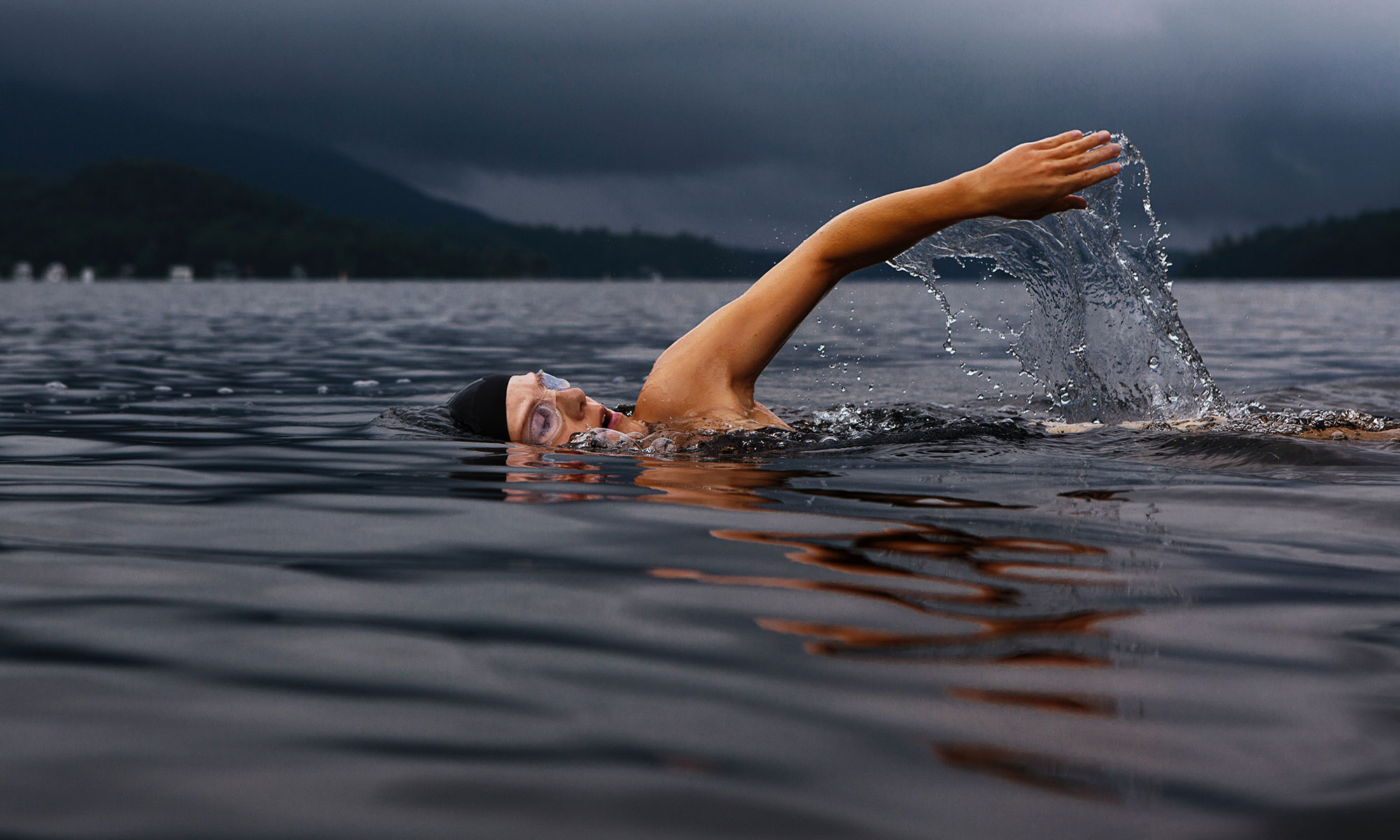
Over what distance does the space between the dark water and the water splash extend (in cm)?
120

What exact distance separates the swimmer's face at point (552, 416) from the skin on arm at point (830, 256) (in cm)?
24

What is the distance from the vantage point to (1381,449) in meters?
5.24

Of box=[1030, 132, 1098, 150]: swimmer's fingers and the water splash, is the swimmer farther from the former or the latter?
the water splash

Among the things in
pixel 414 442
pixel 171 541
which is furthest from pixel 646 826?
pixel 414 442

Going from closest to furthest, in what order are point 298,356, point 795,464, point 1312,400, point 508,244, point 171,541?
point 171,541 < point 795,464 < point 1312,400 < point 298,356 < point 508,244

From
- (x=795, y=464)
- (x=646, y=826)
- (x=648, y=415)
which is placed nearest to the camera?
(x=646, y=826)

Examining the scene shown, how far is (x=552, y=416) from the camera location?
6.05 metres

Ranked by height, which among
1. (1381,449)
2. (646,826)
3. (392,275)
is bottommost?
(646,826)

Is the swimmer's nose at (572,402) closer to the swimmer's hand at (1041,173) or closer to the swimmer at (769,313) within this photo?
the swimmer at (769,313)

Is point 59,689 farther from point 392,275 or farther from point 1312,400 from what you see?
point 392,275

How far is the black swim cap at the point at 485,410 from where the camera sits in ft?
20.0

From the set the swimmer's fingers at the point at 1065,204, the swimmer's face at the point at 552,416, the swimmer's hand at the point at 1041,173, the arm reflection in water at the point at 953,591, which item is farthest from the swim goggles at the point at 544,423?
the swimmer's fingers at the point at 1065,204

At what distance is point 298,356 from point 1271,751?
13736mm

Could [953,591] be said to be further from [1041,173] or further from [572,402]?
[572,402]
